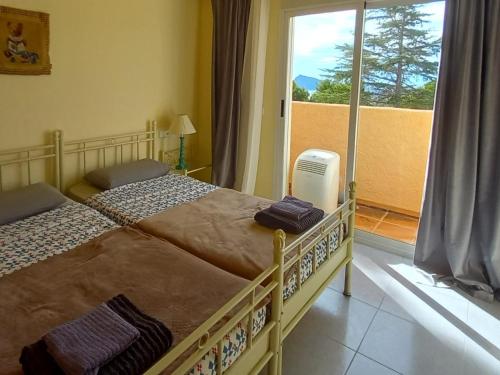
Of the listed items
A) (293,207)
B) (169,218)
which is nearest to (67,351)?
(169,218)

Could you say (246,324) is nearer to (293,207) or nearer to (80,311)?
(80,311)

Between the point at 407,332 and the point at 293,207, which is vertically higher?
the point at 293,207

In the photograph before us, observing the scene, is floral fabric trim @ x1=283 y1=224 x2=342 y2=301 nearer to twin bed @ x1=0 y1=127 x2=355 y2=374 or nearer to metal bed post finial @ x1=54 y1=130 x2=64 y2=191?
twin bed @ x1=0 y1=127 x2=355 y2=374

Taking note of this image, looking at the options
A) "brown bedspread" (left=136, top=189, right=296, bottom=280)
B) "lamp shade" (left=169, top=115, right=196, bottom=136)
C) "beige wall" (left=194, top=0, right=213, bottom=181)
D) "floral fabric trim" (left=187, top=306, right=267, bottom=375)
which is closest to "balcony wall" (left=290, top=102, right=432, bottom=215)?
"beige wall" (left=194, top=0, right=213, bottom=181)

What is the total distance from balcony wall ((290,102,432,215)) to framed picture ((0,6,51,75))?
86.3 inches

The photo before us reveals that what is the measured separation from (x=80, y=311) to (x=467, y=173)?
8.35 feet

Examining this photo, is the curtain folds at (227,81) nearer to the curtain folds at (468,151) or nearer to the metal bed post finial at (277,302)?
the curtain folds at (468,151)

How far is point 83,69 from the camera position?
9.75 feet

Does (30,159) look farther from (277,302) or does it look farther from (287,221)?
(277,302)

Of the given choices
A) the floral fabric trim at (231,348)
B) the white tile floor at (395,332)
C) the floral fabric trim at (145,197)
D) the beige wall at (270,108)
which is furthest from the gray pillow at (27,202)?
the beige wall at (270,108)

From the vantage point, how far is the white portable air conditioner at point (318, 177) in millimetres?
3555

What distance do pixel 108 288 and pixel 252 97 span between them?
243cm

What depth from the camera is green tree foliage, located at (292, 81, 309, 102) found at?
12.0ft

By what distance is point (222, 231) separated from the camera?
2266 millimetres
